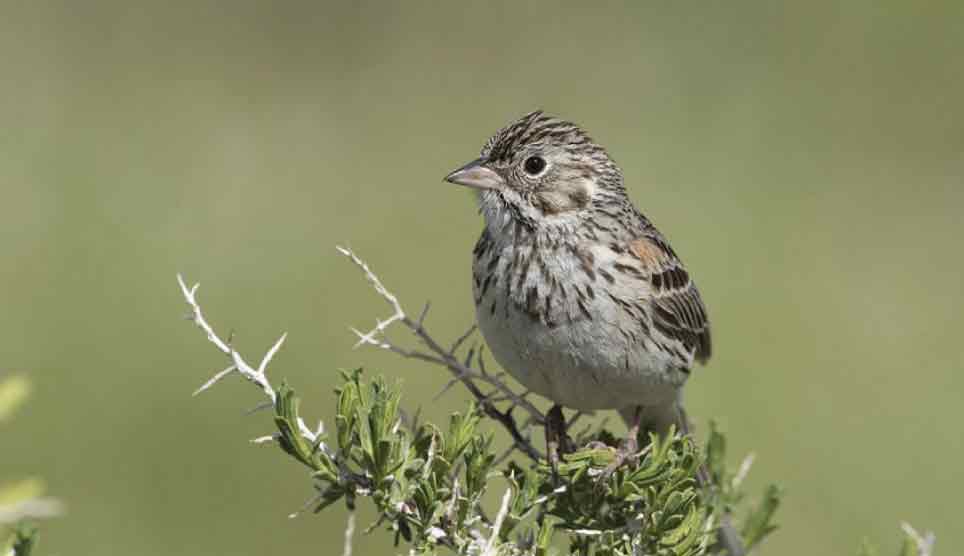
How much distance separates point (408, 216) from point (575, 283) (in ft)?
18.9

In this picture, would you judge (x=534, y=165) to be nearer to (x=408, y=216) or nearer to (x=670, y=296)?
(x=670, y=296)

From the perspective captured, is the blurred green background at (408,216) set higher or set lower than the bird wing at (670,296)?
higher

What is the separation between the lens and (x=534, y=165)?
4781mm

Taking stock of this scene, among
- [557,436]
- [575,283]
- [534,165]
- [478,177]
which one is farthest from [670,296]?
[557,436]

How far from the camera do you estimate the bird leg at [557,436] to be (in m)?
3.90

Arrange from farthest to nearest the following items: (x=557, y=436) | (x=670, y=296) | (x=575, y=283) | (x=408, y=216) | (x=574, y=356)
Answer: (x=408, y=216), (x=670, y=296), (x=575, y=283), (x=574, y=356), (x=557, y=436)

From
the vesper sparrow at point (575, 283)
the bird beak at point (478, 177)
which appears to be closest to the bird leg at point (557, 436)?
the vesper sparrow at point (575, 283)

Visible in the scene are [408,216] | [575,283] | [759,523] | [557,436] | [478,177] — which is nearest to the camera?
[759,523]

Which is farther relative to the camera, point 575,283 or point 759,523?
point 575,283

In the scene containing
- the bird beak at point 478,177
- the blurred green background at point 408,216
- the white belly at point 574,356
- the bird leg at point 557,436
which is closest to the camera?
the bird leg at point 557,436

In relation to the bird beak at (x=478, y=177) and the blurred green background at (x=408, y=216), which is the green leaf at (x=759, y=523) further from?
the blurred green background at (x=408, y=216)

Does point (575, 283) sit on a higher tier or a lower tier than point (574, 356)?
higher

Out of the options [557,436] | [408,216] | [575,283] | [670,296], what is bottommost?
[557,436]

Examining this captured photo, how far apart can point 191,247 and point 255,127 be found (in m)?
1.57
